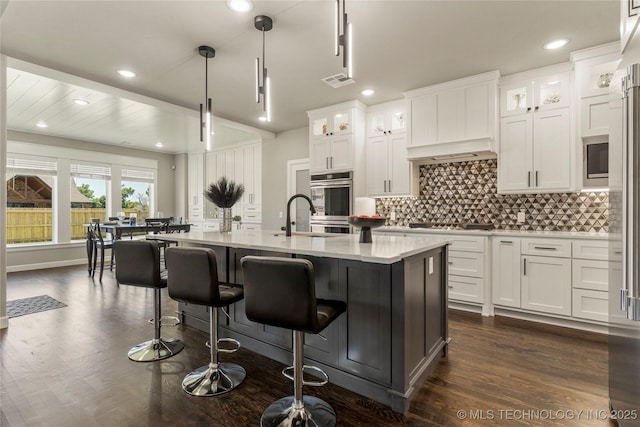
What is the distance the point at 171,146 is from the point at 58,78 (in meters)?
4.10

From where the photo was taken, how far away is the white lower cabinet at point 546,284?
3.18m

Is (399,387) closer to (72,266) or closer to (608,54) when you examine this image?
(608,54)

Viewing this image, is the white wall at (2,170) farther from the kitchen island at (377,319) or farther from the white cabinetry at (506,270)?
the white cabinetry at (506,270)

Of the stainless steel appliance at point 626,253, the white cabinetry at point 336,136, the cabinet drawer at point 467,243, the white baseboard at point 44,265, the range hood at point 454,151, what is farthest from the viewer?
the white baseboard at point 44,265

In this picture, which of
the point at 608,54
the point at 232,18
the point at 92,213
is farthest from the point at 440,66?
the point at 92,213

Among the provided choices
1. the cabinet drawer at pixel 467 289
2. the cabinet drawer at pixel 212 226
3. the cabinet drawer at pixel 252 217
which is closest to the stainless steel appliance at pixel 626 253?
the cabinet drawer at pixel 467 289

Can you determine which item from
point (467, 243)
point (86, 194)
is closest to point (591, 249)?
point (467, 243)

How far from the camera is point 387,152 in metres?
4.64

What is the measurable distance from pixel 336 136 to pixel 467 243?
2.42 metres

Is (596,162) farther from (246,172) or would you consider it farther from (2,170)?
(2,170)

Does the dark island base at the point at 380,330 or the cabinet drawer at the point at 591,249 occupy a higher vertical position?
the cabinet drawer at the point at 591,249

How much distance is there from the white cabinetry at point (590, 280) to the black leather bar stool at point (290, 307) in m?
2.75

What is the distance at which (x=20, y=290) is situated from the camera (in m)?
4.61

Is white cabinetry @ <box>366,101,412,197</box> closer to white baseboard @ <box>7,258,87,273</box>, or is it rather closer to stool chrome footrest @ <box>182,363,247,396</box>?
stool chrome footrest @ <box>182,363,247,396</box>
